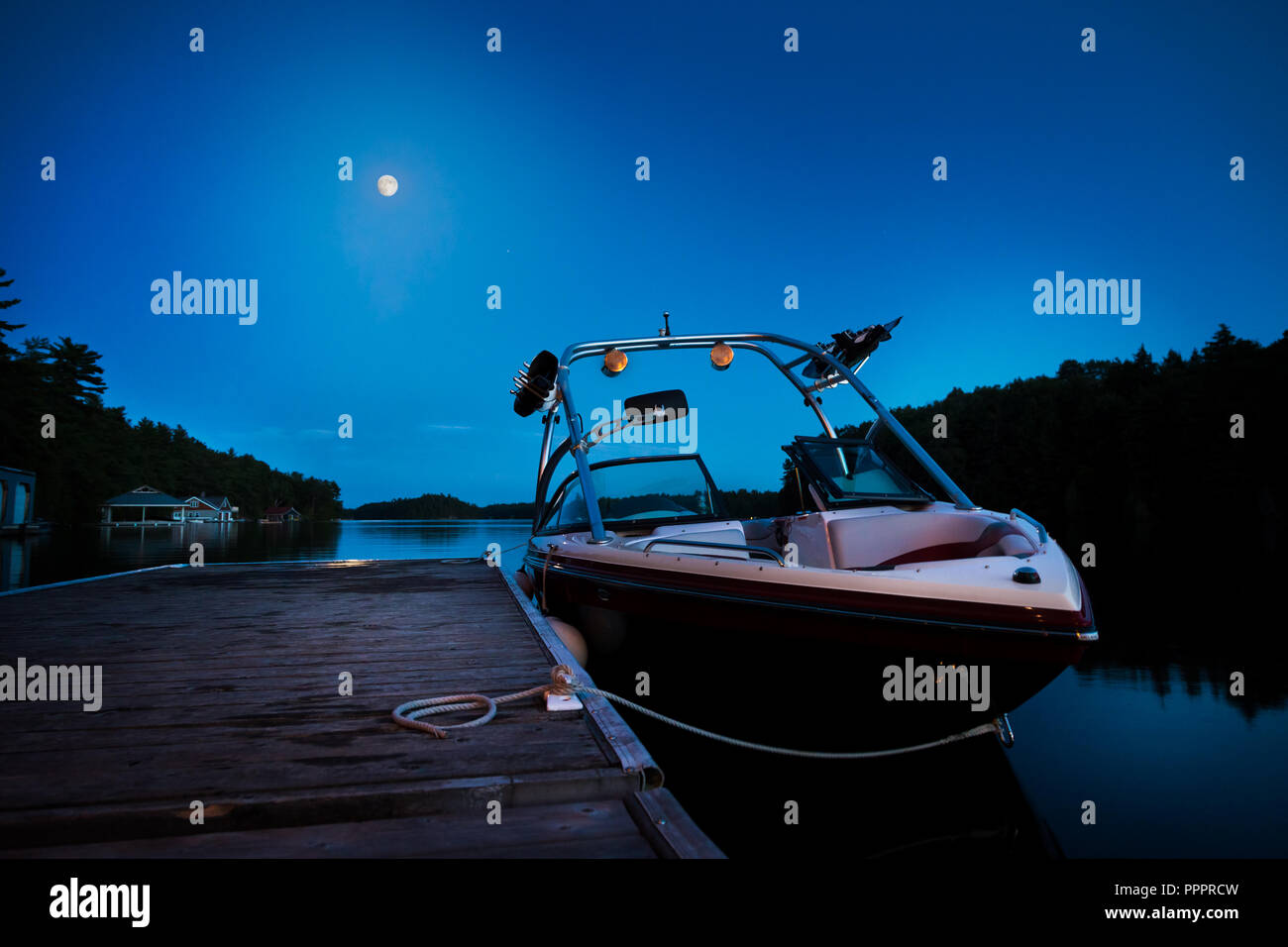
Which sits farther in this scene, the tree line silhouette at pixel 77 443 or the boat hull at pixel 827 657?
the tree line silhouette at pixel 77 443

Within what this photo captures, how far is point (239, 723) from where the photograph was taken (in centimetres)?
274

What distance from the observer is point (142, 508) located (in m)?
72.9

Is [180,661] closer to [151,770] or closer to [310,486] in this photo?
[151,770]

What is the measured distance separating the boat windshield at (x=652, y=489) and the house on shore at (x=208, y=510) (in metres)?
96.6

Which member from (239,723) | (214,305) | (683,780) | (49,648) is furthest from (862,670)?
(214,305)

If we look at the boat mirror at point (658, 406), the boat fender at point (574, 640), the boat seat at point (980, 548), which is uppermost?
the boat mirror at point (658, 406)

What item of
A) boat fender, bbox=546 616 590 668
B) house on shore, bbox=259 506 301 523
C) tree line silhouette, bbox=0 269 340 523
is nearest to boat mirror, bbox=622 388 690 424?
boat fender, bbox=546 616 590 668

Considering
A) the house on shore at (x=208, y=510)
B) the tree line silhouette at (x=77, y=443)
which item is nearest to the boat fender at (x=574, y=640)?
the tree line silhouette at (x=77, y=443)

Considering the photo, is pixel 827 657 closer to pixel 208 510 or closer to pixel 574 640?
pixel 574 640

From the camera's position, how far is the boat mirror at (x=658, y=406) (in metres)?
7.82

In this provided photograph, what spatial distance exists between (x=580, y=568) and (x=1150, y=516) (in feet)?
188

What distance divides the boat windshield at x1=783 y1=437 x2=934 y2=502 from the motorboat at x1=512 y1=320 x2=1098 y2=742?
0.02 meters

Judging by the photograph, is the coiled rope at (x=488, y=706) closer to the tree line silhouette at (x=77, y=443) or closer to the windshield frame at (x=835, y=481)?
the windshield frame at (x=835, y=481)

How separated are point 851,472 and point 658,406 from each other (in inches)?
115
